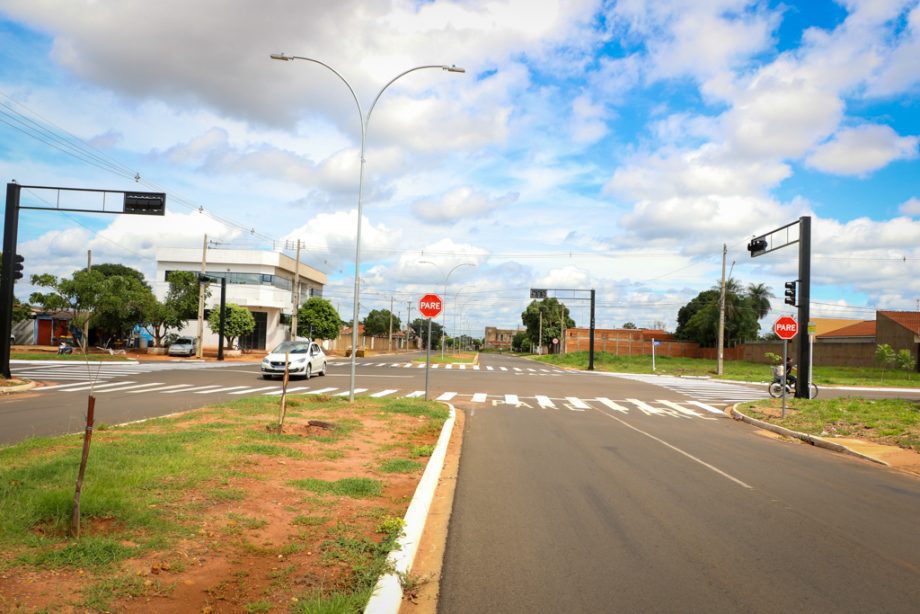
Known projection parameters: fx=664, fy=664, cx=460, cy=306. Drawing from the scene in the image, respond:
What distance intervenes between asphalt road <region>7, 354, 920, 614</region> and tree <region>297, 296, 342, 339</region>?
49237mm

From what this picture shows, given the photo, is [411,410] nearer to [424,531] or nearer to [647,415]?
[647,415]

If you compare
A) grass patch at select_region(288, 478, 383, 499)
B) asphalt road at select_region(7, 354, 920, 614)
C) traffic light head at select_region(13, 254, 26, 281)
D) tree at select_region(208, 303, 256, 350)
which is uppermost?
traffic light head at select_region(13, 254, 26, 281)

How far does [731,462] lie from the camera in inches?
440

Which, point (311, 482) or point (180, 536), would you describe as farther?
point (311, 482)

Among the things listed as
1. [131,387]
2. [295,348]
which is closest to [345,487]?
[131,387]

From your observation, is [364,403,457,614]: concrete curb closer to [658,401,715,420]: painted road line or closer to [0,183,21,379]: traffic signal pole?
[658,401,715,420]: painted road line

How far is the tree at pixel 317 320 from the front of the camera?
65438 mm

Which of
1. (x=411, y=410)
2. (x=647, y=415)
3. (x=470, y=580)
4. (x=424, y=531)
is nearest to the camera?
(x=470, y=580)

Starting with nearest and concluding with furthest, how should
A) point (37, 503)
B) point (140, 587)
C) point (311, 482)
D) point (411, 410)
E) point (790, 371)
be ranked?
point (140, 587) → point (37, 503) → point (311, 482) → point (411, 410) → point (790, 371)

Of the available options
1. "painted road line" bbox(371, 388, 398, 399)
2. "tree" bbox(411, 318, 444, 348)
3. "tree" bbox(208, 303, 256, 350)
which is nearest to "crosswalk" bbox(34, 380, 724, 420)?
"painted road line" bbox(371, 388, 398, 399)

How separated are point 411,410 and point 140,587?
11781 millimetres

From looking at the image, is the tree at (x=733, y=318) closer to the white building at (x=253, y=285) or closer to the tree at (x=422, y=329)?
the white building at (x=253, y=285)

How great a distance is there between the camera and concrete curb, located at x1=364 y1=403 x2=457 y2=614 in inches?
173

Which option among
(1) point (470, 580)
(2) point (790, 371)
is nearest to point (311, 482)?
(1) point (470, 580)
